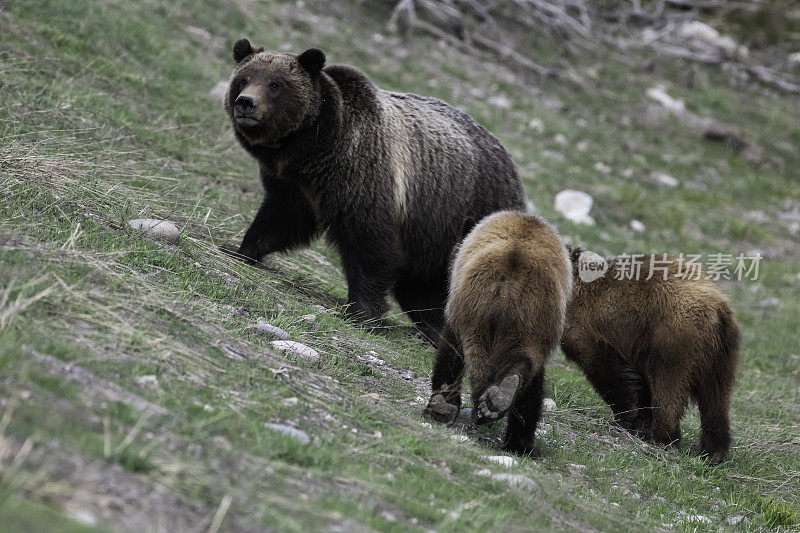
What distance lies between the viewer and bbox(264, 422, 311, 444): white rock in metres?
3.89

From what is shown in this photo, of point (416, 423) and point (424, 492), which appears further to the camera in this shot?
point (416, 423)

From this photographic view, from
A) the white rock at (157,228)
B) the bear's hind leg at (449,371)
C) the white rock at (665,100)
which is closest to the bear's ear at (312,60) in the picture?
the white rock at (157,228)

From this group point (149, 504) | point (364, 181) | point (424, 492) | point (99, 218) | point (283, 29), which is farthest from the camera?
point (283, 29)

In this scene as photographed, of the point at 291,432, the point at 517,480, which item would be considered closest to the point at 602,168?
the point at 517,480

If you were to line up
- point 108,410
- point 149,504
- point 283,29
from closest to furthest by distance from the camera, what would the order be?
point 149,504, point 108,410, point 283,29

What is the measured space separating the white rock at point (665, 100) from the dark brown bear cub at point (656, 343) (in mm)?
11238

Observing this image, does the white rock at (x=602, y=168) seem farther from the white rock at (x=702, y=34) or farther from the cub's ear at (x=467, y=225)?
the cub's ear at (x=467, y=225)

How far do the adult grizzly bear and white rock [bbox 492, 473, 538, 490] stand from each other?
2744 millimetres

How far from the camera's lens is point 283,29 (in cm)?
1410

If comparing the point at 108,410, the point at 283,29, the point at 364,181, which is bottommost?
the point at 108,410

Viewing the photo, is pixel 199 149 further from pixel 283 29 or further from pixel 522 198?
pixel 283 29

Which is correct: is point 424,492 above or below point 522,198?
below

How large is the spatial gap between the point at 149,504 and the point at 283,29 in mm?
12041

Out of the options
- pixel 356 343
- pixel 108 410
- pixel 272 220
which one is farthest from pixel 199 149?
pixel 108 410
